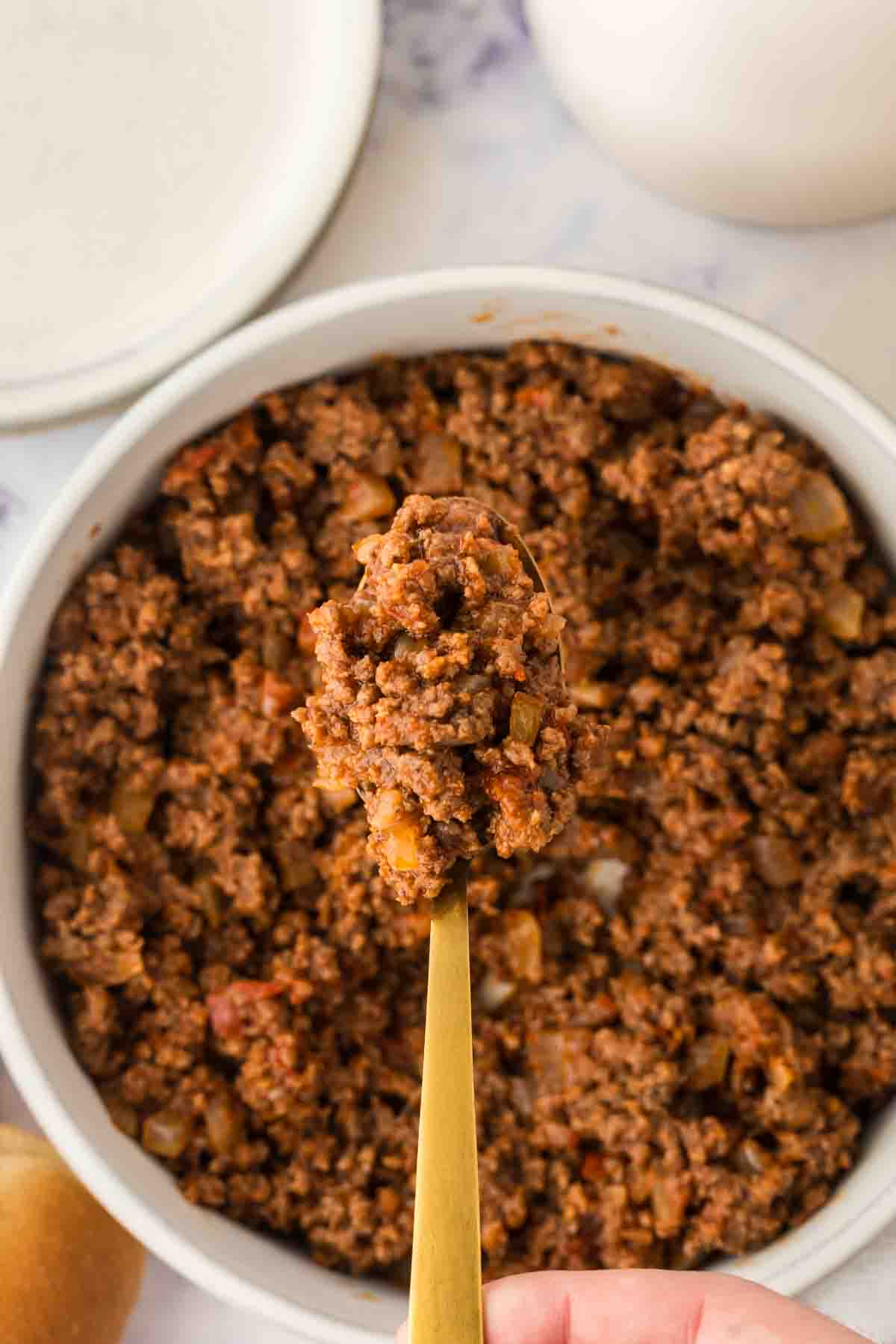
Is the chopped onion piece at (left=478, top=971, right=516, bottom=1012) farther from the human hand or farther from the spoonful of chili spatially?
the spoonful of chili

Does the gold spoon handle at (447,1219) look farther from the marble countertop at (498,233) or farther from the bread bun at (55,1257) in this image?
the marble countertop at (498,233)

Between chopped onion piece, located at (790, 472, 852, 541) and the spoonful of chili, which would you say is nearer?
the spoonful of chili

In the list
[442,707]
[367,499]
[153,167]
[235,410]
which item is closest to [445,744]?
[442,707]

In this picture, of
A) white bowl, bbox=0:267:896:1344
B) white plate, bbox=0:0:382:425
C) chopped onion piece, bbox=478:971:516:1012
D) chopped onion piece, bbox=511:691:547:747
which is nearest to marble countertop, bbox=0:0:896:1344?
white plate, bbox=0:0:382:425

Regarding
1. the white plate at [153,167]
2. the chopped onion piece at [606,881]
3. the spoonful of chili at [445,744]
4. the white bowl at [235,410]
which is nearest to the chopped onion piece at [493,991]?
the chopped onion piece at [606,881]

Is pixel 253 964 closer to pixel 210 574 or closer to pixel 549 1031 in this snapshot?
pixel 549 1031

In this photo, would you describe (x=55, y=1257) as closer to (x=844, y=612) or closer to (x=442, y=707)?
(x=442, y=707)
